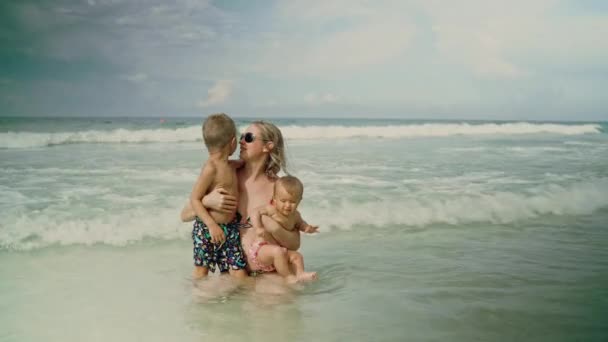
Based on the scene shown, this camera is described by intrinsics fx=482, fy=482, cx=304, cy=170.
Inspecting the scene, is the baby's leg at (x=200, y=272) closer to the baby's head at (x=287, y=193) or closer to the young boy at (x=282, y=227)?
the young boy at (x=282, y=227)

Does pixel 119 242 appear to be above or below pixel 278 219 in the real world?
below

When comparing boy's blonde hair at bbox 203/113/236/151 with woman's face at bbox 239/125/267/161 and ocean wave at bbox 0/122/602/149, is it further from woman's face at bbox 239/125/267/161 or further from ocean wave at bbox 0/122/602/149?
ocean wave at bbox 0/122/602/149

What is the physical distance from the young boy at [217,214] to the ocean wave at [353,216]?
4.83ft

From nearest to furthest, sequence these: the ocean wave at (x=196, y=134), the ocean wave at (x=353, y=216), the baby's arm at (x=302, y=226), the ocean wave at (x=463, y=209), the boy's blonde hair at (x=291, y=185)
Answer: the boy's blonde hair at (x=291, y=185)
the baby's arm at (x=302, y=226)
the ocean wave at (x=353, y=216)
the ocean wave at (x=463, y=209)
the ocean wave at (x=196, y=134)

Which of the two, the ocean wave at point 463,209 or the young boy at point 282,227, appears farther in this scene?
the ocean wave at point 463,209

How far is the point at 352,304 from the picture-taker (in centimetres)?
314

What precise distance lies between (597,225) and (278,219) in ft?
13.2

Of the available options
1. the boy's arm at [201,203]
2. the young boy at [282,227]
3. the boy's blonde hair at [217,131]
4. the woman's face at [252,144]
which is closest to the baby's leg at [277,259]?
the young boy at [282,227]

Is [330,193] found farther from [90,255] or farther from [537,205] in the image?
[90,255]

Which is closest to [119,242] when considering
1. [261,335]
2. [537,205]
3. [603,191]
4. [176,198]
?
[176,198]

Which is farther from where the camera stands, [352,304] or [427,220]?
[427,220]

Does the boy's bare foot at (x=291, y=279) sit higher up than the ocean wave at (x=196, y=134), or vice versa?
the ocean wave at (x=196, y=134)

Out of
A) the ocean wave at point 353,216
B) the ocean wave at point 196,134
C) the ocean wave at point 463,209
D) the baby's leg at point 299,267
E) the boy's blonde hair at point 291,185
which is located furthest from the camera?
the ocean wave at point 196,134

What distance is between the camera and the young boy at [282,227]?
338cm
